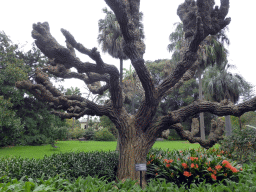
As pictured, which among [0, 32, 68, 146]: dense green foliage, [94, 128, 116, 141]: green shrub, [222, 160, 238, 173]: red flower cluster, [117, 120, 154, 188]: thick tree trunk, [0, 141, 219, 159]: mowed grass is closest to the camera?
[222, 160, 238, 173]: red flower cluster

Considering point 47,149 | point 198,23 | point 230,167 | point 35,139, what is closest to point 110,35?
point 47,149

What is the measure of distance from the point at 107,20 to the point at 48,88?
37.4 ft

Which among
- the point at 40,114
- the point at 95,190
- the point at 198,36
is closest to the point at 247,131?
the point at 198,36

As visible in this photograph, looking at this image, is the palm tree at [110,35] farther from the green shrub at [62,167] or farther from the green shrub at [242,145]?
the green shrub at [62,167]

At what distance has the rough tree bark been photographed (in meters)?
4.66

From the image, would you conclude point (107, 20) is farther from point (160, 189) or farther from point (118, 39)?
point (160, 189)

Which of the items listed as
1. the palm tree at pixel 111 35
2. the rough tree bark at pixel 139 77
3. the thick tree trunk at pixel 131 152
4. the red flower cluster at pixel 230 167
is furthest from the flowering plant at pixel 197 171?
the palm tree at pixel 111 35

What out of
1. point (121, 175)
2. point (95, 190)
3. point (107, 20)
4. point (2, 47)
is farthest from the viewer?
point (2, 47)

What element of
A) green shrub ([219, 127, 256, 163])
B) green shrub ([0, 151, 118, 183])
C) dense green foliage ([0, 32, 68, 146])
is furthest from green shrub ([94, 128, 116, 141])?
green shrub ([0, 151, 118, 183])

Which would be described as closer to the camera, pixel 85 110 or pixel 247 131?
pixel 85 110

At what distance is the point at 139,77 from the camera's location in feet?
16.3

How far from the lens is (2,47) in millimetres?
16875

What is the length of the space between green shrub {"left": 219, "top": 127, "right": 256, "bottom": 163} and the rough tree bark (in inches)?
80.2

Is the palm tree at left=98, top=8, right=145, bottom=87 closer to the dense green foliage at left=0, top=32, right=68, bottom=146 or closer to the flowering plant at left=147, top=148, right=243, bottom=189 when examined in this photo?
the dense green foliage at left=0, top=32, right=68, bottom=146
